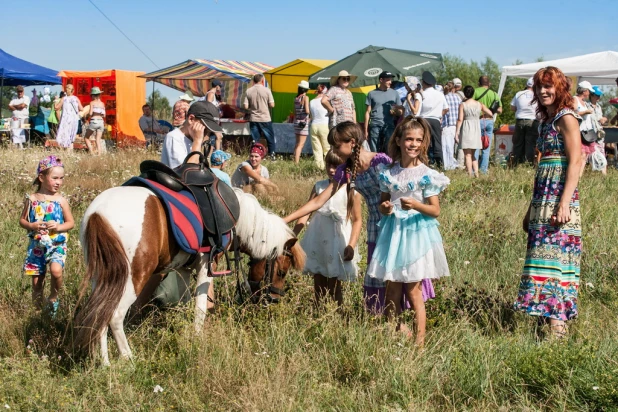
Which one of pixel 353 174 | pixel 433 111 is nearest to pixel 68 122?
pixel 433 111

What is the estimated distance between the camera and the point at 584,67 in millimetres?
18016

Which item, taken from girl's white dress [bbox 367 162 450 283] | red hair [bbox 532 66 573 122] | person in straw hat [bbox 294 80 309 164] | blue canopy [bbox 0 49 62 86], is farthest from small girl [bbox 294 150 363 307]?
blue canopy [bbox 0 49 62 86]

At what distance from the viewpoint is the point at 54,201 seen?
5699mm

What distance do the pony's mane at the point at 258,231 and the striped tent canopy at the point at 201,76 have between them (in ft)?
48.6

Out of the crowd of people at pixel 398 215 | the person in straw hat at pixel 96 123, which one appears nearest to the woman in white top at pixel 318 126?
the person in straw hat at pixel 96 123

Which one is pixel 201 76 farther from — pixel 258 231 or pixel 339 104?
pixel 258 231

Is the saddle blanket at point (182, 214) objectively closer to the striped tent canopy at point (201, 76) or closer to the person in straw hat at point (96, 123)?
the person in straw hat at point (96, 123)

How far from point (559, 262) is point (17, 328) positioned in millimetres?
3775

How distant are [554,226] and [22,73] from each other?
20.4 meters

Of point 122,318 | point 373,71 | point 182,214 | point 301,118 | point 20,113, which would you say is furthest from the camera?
point 20,113

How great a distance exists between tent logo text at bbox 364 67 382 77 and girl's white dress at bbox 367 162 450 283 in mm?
11348

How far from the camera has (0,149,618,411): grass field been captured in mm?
3998

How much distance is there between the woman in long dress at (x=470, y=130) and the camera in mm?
13180

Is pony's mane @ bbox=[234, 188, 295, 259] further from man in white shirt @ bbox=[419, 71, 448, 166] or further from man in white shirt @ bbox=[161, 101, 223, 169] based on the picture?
man in white shirt @ bbox=[419, 71, 448, 166]
